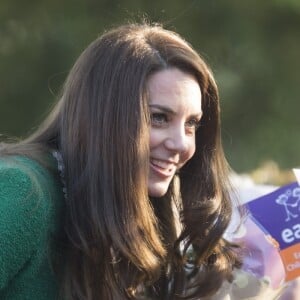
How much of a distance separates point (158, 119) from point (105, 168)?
0.15 metres

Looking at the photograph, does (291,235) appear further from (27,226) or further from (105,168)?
(27,226)

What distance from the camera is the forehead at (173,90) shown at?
4.86 feet

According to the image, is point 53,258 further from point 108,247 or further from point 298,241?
point 298,241

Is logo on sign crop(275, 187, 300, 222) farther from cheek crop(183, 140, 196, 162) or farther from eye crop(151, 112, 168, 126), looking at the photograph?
eye crop(151, 112, 168, 126)

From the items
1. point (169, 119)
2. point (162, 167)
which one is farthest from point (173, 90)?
point (162, 167)

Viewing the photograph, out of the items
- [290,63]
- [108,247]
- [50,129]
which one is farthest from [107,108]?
[290,63]

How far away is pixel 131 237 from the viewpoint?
1.46 meters

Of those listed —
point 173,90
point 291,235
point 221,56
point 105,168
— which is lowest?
point 291,235

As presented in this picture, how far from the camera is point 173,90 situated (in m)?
1.49

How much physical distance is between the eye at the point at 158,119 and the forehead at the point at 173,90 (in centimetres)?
3

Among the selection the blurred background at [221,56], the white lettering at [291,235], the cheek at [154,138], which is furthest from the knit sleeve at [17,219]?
the blurred background at [221,56]

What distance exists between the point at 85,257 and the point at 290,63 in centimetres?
166

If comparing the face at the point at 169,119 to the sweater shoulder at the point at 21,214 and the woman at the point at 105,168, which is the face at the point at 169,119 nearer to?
the woman at the point at 105,168

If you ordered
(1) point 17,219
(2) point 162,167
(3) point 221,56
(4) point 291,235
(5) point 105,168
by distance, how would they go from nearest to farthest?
(1) point 17,219 < (5) point 105,168 < (2) point 162,167 < (4) point 291,235 < (3) point 221,56
